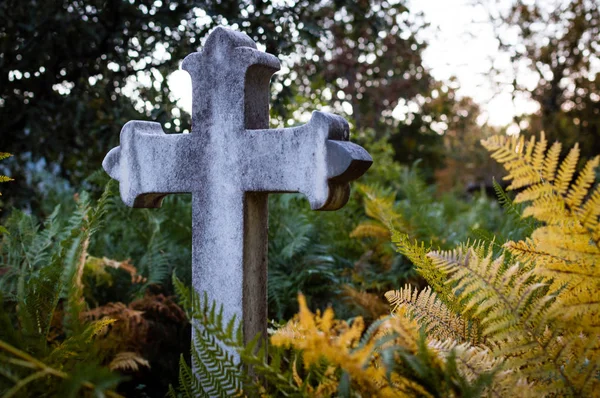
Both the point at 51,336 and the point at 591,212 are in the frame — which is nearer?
the point at 591,212

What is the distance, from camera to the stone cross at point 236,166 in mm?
1999

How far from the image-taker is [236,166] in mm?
2113

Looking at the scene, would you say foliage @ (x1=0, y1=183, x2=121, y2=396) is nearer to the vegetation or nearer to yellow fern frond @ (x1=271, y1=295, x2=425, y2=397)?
the vegetation

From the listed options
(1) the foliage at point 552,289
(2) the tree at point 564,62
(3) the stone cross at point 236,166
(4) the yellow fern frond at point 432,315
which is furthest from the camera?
(2) the tree at point 564,62

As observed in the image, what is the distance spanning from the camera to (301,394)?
133cm

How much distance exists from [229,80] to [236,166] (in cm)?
31

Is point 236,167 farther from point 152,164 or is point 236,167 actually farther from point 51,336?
point 51,336

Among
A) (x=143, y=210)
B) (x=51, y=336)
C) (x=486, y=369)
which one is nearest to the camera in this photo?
(x=486, y=369)

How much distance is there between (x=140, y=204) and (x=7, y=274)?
2.86ft

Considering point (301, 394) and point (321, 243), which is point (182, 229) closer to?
point (321, 243)

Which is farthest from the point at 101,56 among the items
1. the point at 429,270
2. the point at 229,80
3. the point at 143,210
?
the point at 429,270

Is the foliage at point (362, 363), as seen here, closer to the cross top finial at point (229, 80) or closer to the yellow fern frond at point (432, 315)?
the yellow fern frond at point (432, 315)

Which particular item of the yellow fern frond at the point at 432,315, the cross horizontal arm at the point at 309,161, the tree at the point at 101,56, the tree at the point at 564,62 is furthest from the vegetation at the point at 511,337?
the tree at the point at 564,62

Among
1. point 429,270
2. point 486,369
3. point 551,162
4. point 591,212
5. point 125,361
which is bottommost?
point 125,361
